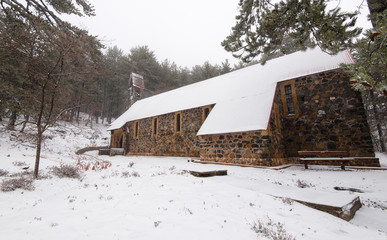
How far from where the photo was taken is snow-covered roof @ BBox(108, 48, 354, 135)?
929cm

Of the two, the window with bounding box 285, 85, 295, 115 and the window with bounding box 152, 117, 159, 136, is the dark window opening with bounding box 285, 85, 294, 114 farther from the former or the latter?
the window with bounding box 152, 117, 159, 136

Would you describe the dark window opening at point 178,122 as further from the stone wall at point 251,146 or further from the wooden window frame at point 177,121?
the stone wall at point 251,146

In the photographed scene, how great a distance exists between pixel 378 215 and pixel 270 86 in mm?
8098


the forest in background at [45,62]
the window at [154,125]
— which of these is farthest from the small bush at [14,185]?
the window at [154,125]

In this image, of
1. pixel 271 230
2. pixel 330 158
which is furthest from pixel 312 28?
pixel 330 158

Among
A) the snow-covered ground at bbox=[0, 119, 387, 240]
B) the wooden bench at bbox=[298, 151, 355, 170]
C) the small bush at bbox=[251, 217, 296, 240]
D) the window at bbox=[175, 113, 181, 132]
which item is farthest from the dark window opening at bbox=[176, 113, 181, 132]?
the small bush at bbox=[251, 217, 296, 240]

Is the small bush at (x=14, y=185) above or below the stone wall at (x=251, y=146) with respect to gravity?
below

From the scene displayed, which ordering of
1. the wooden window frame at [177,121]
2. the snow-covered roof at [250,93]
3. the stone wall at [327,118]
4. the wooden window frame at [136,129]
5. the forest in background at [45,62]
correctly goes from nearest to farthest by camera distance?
the forest in background at [45,62] < the stone wall at [327,118] < the snow-covered roof at [250,93] < the wooden window frame at [177,121] < the wooden window frame at [136,129]

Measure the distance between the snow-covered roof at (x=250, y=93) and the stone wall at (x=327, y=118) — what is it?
2.41ft

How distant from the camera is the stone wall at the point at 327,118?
8.36m

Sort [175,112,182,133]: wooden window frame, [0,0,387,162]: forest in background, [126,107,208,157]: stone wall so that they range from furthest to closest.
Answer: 1. [175,112,182,133]: wooden window frame
2. [126,107,208,157]: stone wall
3. [0,0,387,162]: forest in background

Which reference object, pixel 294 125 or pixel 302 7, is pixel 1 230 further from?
pixel 294 125

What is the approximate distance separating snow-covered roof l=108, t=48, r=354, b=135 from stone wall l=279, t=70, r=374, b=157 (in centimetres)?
73

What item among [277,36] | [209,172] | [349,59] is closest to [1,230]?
[209,172]
